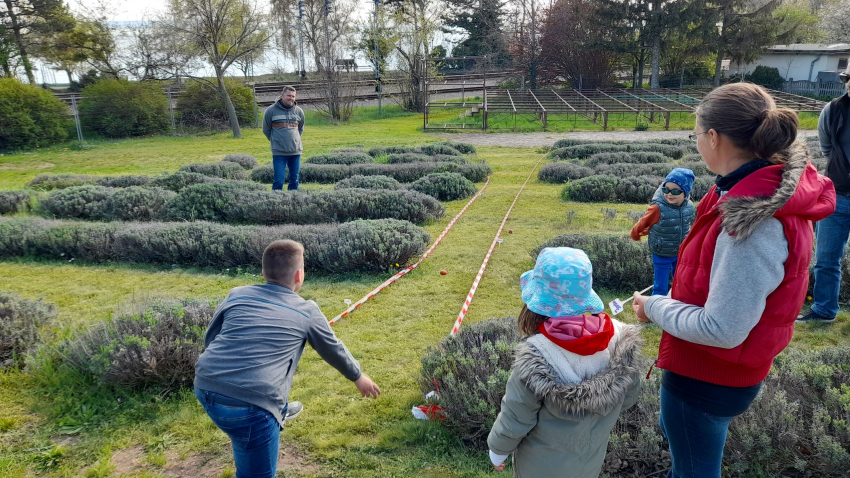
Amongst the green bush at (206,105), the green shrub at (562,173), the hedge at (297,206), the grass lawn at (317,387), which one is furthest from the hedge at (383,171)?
the green bush at (206,105)

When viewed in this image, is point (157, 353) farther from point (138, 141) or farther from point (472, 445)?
point (138, 141)

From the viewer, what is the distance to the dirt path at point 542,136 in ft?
67.7

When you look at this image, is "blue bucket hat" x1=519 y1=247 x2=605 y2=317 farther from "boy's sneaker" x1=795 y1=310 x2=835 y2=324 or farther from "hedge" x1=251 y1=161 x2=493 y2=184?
"hedge" x1=251 y1=161 x2=493 y2=184

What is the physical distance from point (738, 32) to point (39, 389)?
42638mm

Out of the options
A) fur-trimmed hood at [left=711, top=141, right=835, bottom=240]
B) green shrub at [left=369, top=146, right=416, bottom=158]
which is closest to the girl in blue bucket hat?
fur-trimmed hood at [left=711, top=141, right=835, bottom=240]

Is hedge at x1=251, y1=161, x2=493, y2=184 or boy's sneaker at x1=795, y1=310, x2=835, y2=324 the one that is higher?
hedge at x1=251, y1=161, x2=493, y2=184

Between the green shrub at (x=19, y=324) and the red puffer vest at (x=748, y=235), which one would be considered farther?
the green shrub at (x=19, y=324)

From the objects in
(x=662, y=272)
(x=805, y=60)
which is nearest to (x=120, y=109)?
(x=662, y=272)

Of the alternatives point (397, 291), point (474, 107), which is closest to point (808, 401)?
point (397, 291)

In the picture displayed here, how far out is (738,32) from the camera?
36344 millimetres

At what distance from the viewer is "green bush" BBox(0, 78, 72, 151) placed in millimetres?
21031

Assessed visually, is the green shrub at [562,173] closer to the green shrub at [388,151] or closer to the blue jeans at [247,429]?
the green shrub at [388,151]

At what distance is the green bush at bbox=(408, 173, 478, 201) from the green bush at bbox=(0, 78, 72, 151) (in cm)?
1894

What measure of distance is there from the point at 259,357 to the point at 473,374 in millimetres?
1497
